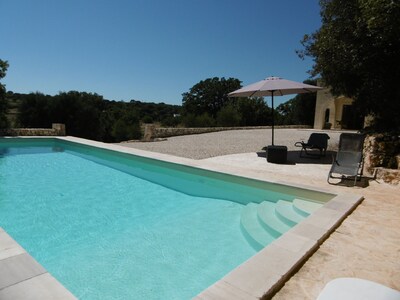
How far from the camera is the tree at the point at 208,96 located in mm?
50156

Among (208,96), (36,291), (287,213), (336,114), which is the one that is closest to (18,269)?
(36,291)

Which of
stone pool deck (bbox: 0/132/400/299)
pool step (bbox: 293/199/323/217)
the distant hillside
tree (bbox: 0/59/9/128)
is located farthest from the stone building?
tree (bbox: 0/59/9/128)

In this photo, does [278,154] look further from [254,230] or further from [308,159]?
[254,230]

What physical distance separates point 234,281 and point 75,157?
10.2m

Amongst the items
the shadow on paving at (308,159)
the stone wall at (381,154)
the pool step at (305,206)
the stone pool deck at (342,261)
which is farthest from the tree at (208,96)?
the stone pool deck at (342,261)

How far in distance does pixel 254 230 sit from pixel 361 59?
602 cm

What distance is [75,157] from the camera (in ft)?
35.5

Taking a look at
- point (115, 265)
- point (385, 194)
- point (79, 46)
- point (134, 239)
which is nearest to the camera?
point (115, 265)

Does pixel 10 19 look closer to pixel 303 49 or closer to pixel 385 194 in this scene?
pixel 303 49

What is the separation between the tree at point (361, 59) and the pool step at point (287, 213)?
15.1ft

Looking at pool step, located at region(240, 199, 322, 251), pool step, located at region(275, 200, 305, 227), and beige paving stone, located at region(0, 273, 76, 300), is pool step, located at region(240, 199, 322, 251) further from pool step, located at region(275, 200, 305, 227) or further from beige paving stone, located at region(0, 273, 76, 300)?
beige paving stone, located at region(0, 273, 76, 300)

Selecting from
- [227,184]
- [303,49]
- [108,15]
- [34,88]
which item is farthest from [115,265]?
[34,88]

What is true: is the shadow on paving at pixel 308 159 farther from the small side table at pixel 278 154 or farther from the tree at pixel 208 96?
the tree at pixel 208 96

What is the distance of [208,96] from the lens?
50562 mm
